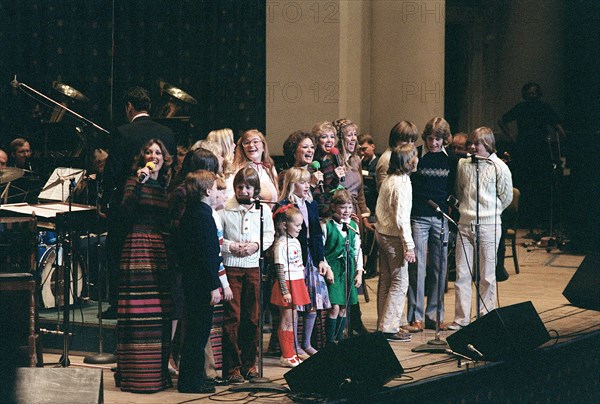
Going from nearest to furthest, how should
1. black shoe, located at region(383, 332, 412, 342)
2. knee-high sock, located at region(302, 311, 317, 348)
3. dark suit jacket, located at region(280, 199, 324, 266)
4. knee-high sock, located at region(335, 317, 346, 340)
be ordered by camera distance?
dark suit jacket, located at region(280, 199, 324, 266)
knee-high sock, located at region(302, 311, 317, 348)
knee-high sock, located at region(335, 317, 346, 340)
black shoe, located at region(383, 332, 412, 342)

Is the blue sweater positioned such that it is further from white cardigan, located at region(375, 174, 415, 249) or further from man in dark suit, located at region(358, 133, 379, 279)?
man in dark suit, located at region(358, 133, 379, 279)

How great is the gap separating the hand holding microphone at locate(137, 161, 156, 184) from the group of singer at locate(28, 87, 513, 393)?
13mm

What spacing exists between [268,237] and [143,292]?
2.96 ft

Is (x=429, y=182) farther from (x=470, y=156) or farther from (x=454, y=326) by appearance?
(x=454, y=326)

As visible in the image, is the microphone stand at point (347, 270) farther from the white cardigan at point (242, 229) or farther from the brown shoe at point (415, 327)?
→ the brown shoe at point (415, 327)

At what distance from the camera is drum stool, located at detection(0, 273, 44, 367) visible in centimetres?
744

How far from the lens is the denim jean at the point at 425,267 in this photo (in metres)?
9.12


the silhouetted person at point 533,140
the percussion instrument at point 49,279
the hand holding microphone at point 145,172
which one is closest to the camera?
the hand holding microphone at point 145,172

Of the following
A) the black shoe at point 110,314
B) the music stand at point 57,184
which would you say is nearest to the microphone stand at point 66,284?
the black shoe at point 110,314

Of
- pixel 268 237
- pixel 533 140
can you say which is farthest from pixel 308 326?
pixel 533 140

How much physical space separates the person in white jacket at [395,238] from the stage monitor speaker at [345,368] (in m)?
1.83

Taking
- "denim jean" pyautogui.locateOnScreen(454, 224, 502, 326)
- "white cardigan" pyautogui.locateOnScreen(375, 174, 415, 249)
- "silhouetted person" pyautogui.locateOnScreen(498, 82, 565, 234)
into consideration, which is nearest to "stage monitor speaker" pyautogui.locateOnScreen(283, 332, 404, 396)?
"white cardigan" pyautogui.locateOnScreen(375, 174, 415, 249)

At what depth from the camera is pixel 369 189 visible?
11.4 metres

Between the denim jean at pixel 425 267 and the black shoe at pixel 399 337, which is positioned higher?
the denim jean at pixel 425 267
